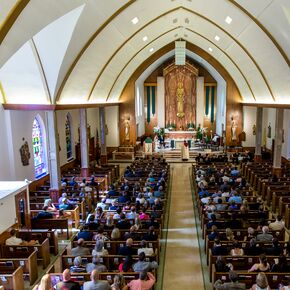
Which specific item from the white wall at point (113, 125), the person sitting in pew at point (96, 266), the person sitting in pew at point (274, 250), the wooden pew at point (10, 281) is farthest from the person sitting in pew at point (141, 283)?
the white wall at point (113, 125)

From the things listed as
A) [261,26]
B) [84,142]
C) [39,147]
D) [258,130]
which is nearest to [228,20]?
[261,26]

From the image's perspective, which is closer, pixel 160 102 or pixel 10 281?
pixel 10 281

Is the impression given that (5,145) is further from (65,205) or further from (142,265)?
(142,265)

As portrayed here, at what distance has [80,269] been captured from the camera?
24.0ft

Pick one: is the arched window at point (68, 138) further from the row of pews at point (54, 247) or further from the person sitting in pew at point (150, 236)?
the person sitting in pew at point (150, 236)

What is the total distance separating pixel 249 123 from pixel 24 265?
78.5 ft

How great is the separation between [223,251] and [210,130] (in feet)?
84.0

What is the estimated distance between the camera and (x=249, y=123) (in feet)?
92.3

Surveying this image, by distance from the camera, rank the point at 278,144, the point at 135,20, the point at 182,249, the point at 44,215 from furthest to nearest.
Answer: the point at 278,144 → the point at 135,20 → the point at 44,215 → the point at 182,249

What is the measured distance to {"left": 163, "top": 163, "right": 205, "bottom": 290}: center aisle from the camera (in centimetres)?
828

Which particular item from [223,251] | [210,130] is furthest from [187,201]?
[210,130]

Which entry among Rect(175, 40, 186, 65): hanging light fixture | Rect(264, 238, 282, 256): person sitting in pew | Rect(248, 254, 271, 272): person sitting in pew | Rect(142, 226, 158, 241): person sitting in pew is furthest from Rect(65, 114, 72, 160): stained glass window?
Rect(248, 254, 271, 272): person sitting in pew

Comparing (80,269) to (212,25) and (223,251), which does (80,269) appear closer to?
(223,251)

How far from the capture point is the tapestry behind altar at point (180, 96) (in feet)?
105
